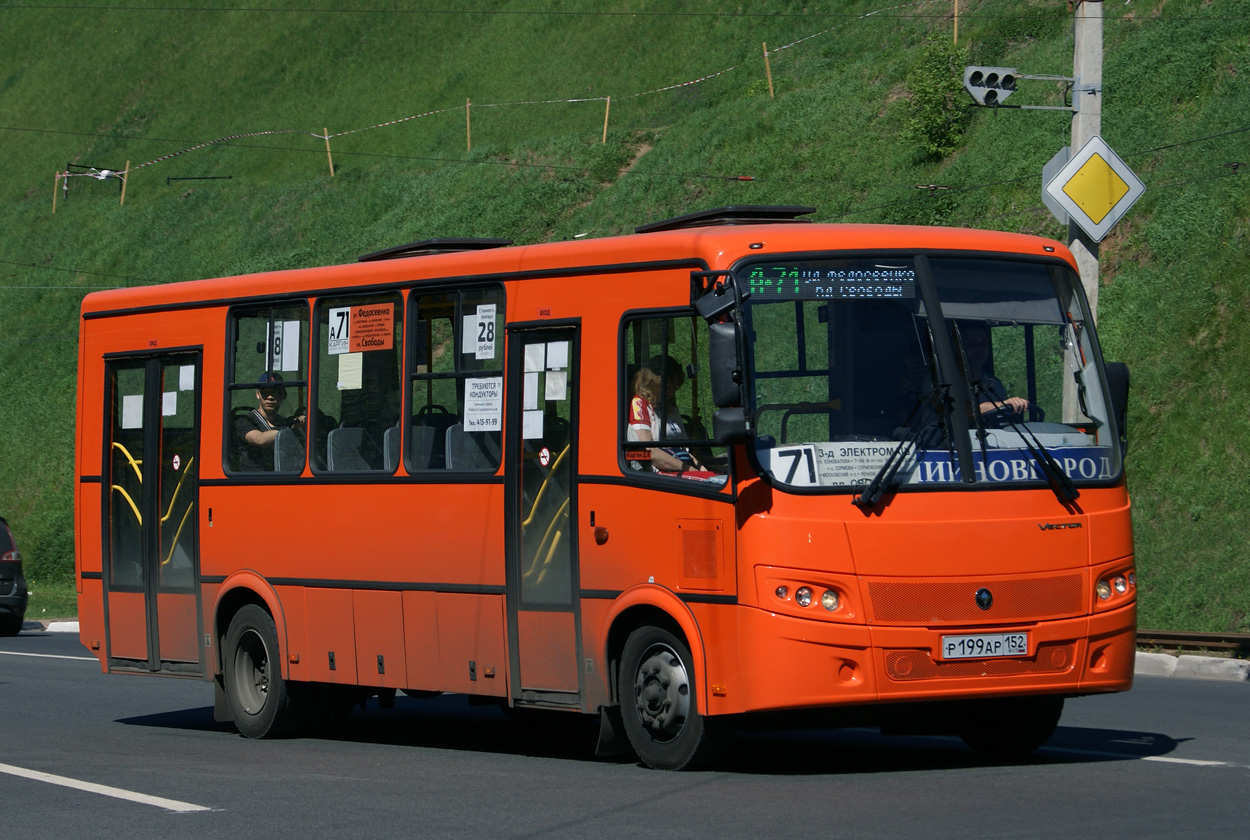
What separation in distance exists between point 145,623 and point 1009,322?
280 inches

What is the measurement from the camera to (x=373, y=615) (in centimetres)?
1169

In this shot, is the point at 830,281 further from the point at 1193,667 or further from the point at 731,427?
the point at 1193,667

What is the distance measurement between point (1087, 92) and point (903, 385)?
841 centimetres

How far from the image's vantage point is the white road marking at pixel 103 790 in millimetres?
8781

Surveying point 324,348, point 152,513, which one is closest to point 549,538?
point 324,348

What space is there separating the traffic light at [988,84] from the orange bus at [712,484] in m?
7.03

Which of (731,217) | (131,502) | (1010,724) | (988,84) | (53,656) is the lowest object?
(53,656)

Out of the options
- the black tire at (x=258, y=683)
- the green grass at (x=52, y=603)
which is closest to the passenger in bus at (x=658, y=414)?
the black tire at (x=258, y=683)

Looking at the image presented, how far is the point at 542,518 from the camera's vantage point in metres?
10.4

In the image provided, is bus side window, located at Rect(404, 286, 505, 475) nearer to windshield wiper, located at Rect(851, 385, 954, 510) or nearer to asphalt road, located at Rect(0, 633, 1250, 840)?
asphalt road, located at Rect(0, 633, 1250, 840)

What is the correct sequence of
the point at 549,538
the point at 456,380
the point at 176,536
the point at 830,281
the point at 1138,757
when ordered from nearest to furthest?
the point at 830,281
the point at 1138,757
the point at 549,538
the point at 456,380
the point at 176,536

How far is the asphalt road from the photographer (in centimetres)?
775

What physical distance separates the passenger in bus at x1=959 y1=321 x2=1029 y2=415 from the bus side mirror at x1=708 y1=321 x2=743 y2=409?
→ 1285 millimetres

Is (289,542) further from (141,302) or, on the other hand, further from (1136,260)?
(1136,260)
